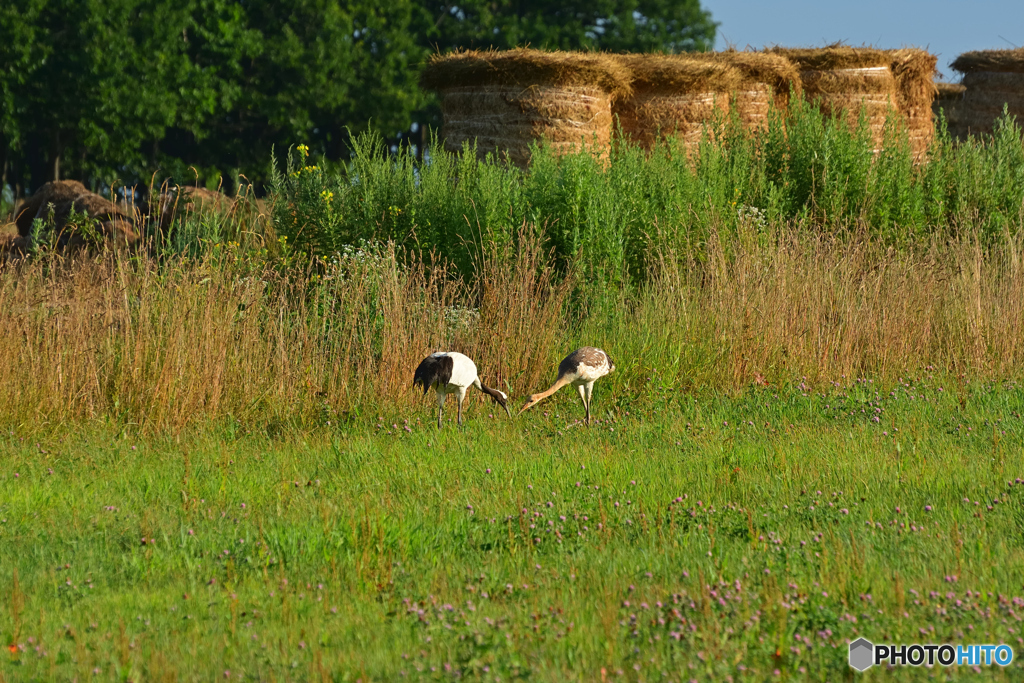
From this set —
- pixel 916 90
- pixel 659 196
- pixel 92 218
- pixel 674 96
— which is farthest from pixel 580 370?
pixel 916 90

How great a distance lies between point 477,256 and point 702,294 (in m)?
2.13

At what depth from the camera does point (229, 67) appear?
28.1m

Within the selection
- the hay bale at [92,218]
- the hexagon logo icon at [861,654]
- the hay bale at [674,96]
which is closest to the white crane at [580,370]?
the hexagon logo icon at [861,654]

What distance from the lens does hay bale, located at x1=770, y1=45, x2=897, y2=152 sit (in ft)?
45.0

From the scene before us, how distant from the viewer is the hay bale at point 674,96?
1287cm

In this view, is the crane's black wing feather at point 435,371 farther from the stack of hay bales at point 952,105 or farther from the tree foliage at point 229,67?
the tree foliage at point 229,67

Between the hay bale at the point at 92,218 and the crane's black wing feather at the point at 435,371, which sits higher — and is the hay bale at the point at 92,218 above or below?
above

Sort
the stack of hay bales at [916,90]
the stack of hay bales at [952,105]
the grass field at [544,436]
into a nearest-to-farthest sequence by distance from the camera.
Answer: the grass field at [544,436], the stack of hay bales at [916,90], the stack of hay bales at [952,105]

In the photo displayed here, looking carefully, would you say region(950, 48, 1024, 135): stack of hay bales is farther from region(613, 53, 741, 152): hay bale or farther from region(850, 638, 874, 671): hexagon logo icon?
region(850, 638, 874, 671): hexagon logo icon

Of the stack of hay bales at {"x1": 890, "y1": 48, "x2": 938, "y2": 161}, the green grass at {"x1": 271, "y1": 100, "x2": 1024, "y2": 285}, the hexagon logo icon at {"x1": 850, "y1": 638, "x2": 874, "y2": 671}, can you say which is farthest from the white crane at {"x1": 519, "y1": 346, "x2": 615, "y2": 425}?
the stack of hay bales at {"x1": 890, "y1": 48, "x2": 938, "y2": 161}

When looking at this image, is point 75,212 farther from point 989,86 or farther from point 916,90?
point 989,86

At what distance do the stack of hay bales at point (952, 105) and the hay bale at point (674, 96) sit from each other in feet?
15.9

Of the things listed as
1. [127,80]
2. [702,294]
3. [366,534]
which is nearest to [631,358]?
[702,294]

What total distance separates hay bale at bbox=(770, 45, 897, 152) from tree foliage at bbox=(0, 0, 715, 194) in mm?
13594
